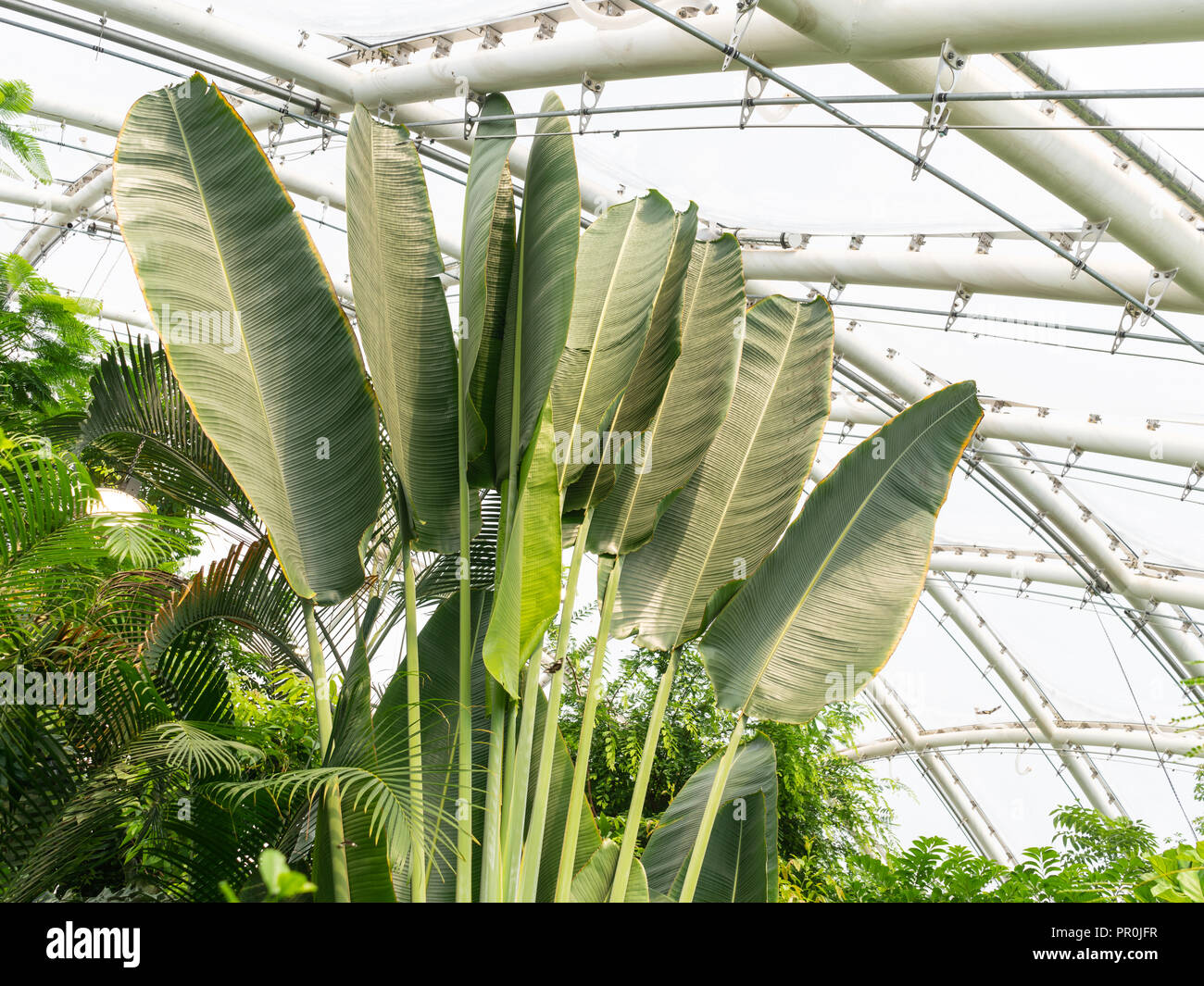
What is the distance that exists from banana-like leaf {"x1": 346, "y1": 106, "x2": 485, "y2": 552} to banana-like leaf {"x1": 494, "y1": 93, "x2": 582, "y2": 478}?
0.19m

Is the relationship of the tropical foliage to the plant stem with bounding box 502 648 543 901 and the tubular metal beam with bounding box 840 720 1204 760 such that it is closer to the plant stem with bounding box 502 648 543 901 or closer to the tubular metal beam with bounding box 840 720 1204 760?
the plant stem with bounding box 502 648 543 901

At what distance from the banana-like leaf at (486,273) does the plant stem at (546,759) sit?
52 centimetres

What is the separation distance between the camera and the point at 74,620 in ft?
13.0

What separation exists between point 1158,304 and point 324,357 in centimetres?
609

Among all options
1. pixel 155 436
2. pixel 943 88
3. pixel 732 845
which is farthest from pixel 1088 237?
pixel 155 436

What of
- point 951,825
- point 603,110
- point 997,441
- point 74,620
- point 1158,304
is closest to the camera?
point 74,620

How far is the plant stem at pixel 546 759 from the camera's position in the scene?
11.7ft

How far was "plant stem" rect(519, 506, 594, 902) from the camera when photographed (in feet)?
11.7

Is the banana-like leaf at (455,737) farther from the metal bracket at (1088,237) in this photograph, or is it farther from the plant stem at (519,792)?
the metal bracket at (1088,237)

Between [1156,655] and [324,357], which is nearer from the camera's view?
[324,357]

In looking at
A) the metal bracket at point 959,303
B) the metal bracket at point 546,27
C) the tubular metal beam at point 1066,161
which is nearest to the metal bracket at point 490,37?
the metal bracket at point 546,27

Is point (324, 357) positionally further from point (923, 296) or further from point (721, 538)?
point (923, 296)
